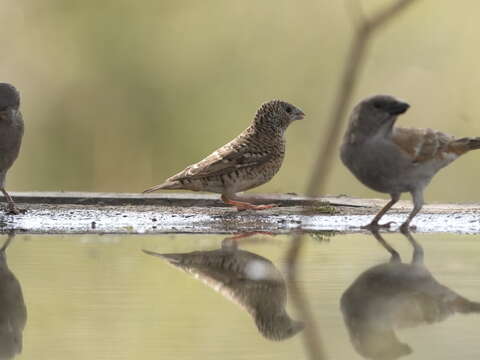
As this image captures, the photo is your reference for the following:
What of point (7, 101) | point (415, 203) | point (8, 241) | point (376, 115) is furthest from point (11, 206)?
point (415, 203)

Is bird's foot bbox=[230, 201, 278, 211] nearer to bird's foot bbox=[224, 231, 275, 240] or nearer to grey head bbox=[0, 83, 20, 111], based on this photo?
bird's foot bbox=[224, 231, 275, 240]

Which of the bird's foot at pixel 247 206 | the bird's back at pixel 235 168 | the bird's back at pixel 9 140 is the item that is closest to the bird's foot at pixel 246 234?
the bird's foot at pixel 247 206

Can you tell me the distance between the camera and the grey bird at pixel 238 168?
9406 millimetres

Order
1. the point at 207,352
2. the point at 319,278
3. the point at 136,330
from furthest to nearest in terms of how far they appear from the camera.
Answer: the point at 319,278 → the point at 136,330 → the point at 207,352

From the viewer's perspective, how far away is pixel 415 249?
7145mm

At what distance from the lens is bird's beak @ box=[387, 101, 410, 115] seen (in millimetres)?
7898

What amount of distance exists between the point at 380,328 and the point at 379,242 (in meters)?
2.90

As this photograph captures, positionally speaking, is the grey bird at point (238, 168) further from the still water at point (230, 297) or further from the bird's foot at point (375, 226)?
the still water at point (230, 297)

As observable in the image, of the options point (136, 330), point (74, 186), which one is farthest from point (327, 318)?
point (74, 186)

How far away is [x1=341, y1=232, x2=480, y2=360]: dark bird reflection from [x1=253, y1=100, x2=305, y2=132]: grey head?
367 cm

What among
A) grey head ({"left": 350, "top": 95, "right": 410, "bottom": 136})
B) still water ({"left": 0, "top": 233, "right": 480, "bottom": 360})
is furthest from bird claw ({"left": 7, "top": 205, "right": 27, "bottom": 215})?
grey head ({"left": 350, "top": 95, "right": 410, "bottom": 136})

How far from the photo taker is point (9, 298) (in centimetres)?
555

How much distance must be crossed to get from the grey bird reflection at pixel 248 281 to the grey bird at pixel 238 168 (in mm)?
1820

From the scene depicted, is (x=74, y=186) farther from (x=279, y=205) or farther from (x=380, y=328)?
(x=380, y=328)
